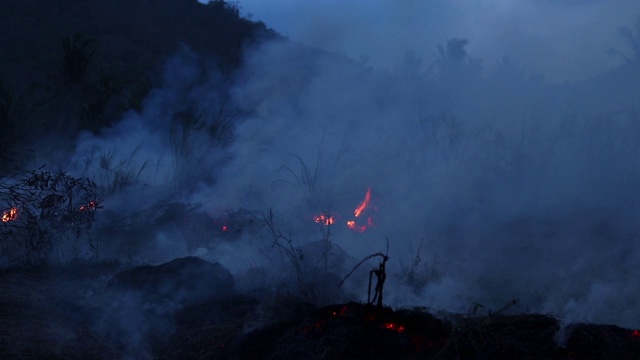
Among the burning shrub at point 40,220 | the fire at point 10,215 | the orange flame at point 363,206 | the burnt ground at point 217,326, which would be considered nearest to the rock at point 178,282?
the burnt ground at point 217,326

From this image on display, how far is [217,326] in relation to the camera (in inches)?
153

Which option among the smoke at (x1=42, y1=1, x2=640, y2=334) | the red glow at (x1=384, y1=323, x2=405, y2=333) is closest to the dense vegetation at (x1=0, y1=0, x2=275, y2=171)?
the smoke at (x1=42, y1=1, x2=640, y2=334)

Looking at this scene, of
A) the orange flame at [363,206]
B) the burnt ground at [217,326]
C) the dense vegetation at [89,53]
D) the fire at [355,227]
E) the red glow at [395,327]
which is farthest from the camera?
the dense vegetation at [89,53]

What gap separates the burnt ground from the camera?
9.40 ft

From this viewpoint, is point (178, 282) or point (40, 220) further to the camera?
point (40, 220)

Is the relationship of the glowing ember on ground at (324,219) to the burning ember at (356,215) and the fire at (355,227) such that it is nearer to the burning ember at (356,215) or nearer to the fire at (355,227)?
the burning ember at (356,215)

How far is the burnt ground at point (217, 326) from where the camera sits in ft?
9.40

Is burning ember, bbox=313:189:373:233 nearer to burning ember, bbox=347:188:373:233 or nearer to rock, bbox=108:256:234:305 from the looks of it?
burning ember, bbox=347:188:373:233

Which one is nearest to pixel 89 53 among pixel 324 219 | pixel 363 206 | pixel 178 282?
pixel 324 219

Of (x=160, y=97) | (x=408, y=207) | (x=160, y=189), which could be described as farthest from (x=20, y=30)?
(x=408, y=207)

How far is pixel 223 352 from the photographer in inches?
136

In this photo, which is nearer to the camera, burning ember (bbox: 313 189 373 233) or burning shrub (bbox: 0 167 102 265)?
burning shrub (bbox: 0 167 102 265)

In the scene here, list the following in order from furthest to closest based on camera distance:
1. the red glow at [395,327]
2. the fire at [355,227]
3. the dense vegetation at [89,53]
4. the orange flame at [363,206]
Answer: the dense vegetation at [89,53]
the orange flame at [363,206]
the fire at [355,227]
the red glow at [395,327]

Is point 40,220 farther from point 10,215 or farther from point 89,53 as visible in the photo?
point 89,53
